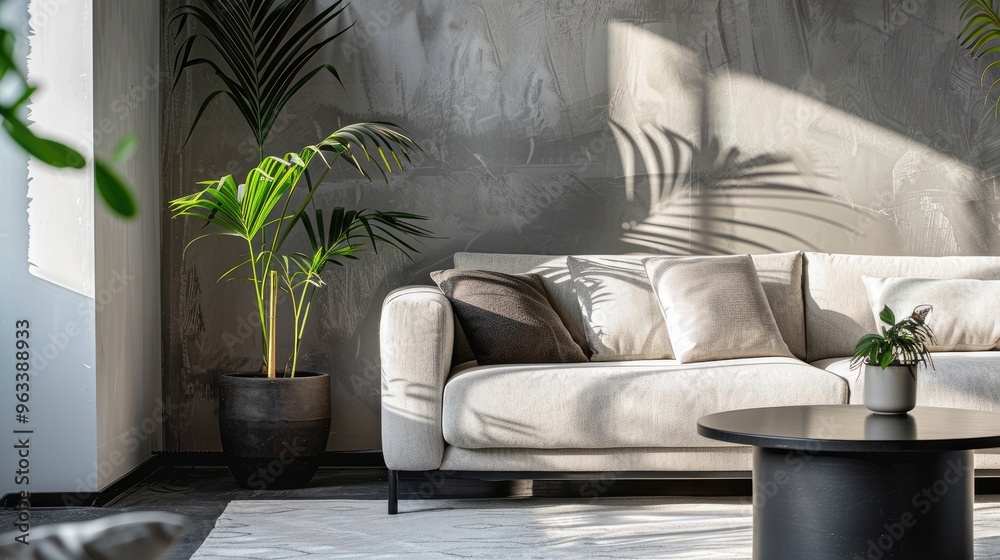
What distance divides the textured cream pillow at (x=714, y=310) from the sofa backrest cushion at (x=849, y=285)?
29 cm

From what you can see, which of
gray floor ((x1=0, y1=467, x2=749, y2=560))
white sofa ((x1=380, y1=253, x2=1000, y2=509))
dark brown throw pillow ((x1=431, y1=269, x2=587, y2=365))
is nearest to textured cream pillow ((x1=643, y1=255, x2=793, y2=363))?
white sofa ((x1=380, y1=253, x2=1000, y2=509))

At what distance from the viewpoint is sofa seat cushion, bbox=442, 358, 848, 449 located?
3018mm

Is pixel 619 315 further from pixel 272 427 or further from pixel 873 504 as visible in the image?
pixel 873 504

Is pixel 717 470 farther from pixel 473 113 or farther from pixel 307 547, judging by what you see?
pixel 473 113

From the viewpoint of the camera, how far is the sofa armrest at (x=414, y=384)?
10.00ft

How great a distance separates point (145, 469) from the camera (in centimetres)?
372

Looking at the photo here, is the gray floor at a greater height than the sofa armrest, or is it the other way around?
the sofa armrest

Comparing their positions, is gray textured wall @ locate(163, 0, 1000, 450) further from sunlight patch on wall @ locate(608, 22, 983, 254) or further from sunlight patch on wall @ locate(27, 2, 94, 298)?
sunlight patch on wall @ locate(27, 2, 94, 298)

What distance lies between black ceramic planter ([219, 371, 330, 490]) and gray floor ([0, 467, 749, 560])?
0.07 meters

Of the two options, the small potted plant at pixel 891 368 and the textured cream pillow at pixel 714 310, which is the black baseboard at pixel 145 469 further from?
the small potted plant at pixel 891 368

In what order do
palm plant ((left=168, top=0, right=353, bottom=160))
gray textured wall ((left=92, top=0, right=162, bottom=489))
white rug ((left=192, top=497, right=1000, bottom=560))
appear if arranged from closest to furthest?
white rug ((left=192, top=497, right=1000, bottom=560)) < gray textured wall ((left=92, top=0, right=162, bottom=489)) < palm plant ((left=168, top=0, right=353, bottom=160))

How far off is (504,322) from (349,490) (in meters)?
0.88

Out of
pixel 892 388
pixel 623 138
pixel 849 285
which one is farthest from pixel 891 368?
pixel 623 138

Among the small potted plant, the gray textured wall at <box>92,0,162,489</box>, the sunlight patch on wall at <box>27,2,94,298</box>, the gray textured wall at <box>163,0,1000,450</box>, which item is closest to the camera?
the small potted plant
